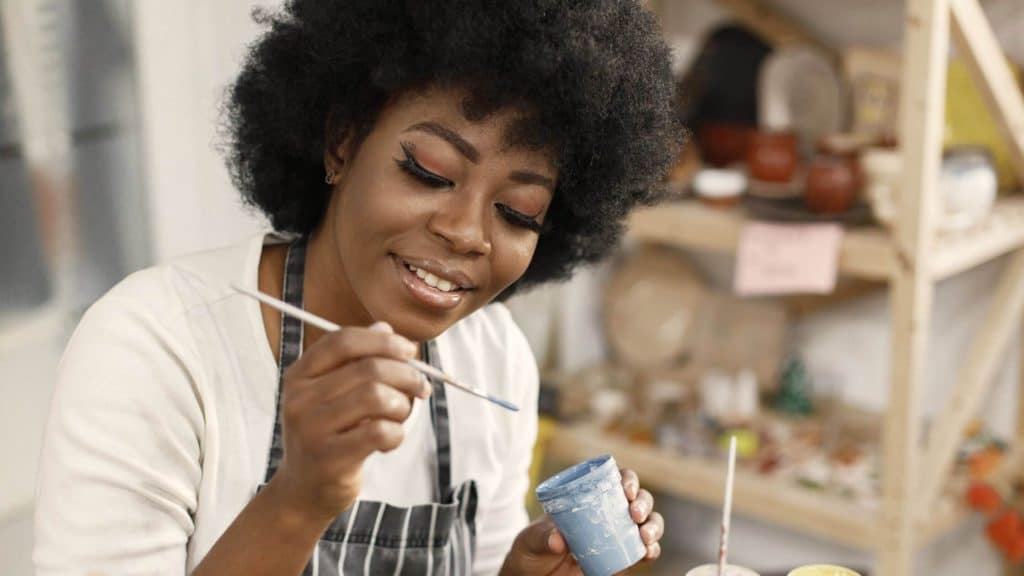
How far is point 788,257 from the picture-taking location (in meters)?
1.97

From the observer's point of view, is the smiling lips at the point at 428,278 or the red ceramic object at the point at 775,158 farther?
the red ceramic object at the point at 775,158

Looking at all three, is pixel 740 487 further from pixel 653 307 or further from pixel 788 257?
pixel 653 307

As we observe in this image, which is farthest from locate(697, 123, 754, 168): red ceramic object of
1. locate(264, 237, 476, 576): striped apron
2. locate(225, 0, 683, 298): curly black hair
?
locate(264, 237, 476, 576): striped apron

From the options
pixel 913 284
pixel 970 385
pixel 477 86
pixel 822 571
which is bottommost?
pixel 970 385

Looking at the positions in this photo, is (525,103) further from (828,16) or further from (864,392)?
(864,392)

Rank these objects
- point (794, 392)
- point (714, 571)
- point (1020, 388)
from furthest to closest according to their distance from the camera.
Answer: point (794, 392), point (1020, 388), point (714, 571)

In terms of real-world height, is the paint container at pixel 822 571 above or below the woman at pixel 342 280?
below

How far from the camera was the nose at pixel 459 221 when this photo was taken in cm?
103

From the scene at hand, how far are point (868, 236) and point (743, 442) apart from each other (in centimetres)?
53

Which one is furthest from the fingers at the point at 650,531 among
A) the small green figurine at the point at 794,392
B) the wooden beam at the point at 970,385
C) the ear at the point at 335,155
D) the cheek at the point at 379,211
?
the small green figurine at the point at 794,392

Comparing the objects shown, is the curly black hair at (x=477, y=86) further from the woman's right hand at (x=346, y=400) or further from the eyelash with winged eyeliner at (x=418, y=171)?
the woman's right hand at (x=346, y=400)

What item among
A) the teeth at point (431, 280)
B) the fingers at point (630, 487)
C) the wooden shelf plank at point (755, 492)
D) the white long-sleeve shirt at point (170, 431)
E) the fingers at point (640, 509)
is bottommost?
the wooden shelf plank at point (755, 492)

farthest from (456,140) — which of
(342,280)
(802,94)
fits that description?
(802,94)

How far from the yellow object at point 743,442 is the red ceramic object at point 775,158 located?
1.67 feet
